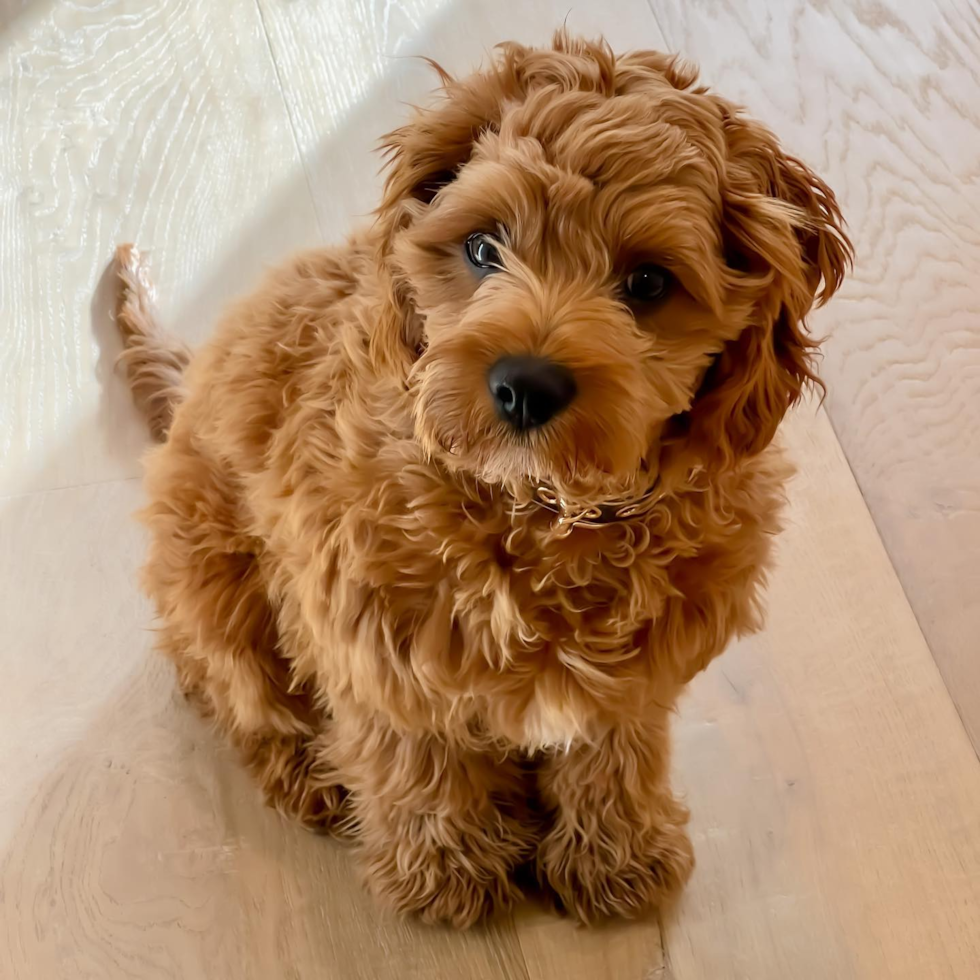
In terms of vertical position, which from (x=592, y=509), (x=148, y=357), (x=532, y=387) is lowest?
(x=148, y=357)

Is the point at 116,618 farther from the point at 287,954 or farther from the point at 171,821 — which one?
the point at 287,954

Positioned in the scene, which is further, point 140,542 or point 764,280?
point 140,542

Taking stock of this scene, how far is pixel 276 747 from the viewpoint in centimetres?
168

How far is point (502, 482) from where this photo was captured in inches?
46.9

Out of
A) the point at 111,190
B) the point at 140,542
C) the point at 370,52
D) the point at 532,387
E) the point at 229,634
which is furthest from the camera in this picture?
the point at 370,52

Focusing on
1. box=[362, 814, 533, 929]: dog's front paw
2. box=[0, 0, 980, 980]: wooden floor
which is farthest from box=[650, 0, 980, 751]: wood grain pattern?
box=[362, 814, 533, 929]: dog's front paw

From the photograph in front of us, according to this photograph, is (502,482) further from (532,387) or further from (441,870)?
(441,870)

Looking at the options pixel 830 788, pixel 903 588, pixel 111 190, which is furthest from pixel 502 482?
pixel 111 190

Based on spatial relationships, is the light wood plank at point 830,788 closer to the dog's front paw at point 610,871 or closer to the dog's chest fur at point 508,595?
the dog's front paw at point 610,871

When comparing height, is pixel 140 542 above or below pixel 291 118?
below

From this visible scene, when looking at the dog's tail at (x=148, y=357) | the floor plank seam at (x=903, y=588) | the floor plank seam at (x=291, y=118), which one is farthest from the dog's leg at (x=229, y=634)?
the floor plank seam at (x=903, y=588)

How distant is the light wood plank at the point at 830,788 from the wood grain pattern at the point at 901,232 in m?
0.08

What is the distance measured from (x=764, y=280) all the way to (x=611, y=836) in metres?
0.84

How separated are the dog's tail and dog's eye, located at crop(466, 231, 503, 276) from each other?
0.85 m
